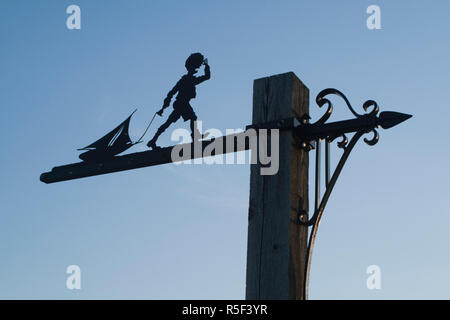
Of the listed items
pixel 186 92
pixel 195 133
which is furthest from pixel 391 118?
pixel 186 92

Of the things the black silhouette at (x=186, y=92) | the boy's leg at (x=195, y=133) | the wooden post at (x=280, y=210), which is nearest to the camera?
the wooden post at (x=280, y=210)

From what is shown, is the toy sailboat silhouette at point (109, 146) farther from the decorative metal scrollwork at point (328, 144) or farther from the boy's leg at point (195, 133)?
the decorative metal scrollwork at point (328, 144)

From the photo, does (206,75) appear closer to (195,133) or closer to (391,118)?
(195,133)

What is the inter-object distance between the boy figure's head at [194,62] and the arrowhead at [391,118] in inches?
37.6

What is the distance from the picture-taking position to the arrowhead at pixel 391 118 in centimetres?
278

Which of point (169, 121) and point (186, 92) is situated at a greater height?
point (186, 92)

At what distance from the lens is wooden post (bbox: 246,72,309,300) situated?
108 inches

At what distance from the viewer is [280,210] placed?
9.25ft

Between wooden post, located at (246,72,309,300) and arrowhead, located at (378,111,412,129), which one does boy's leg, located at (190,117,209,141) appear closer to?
wooden post, located at (246,72,309,300)

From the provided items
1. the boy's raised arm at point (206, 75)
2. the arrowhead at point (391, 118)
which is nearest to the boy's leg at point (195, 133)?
the boy's raised arm at point (206, 75)

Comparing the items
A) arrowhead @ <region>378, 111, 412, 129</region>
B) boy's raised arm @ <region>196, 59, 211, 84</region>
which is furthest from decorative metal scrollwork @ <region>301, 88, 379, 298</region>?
boy's raised arm @ <region>196, 59, 211, 84</region>

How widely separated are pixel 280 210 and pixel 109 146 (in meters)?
1.00
